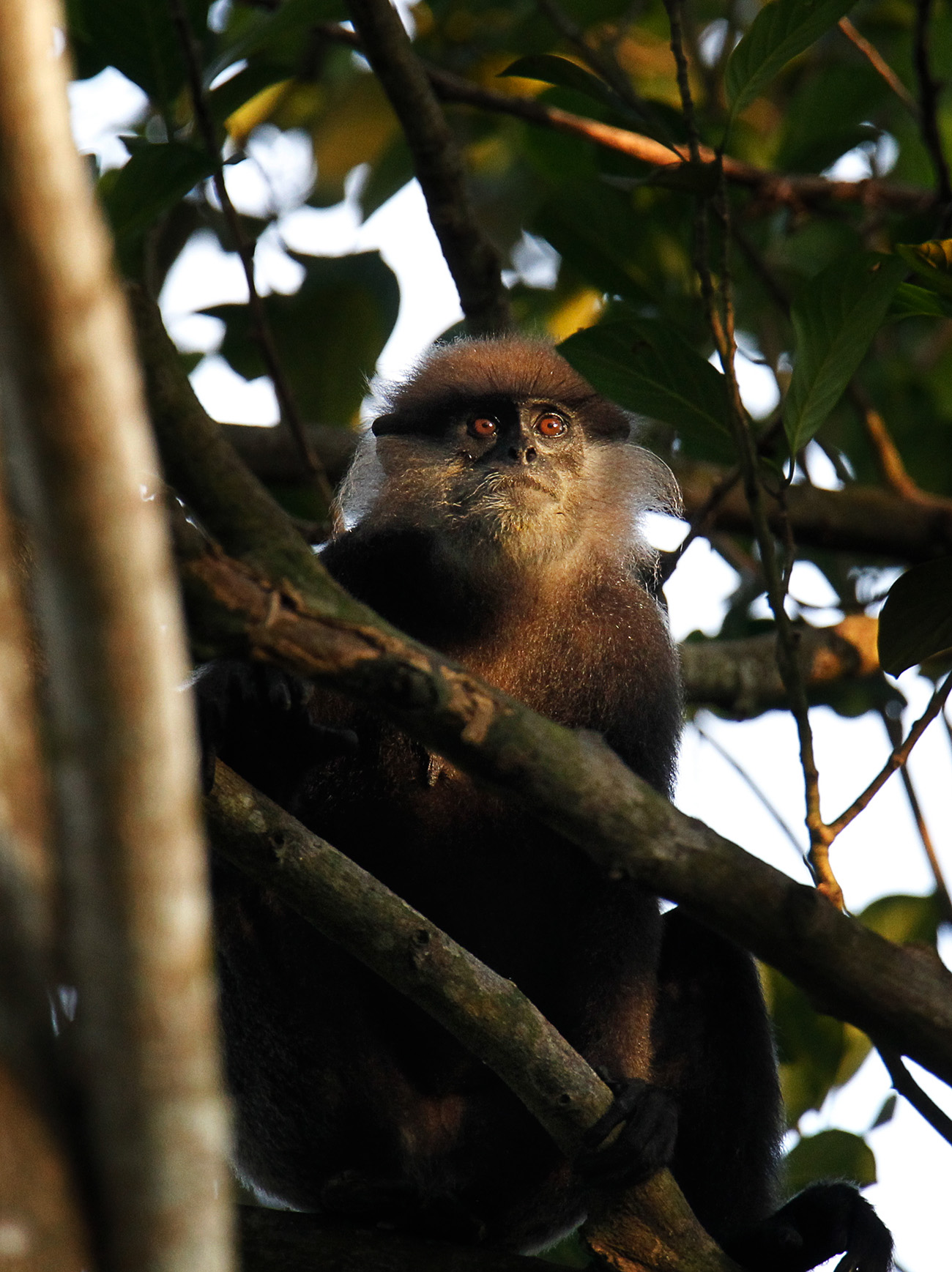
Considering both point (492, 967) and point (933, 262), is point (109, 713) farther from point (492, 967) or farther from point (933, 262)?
point (492, 967)

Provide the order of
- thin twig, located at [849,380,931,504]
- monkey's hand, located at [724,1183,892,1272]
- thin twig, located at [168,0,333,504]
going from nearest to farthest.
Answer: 1. monkey's hand, located at [724,1183,892,1272]
2. thin twig, located at [168,0,333,504]
3. thin twig, located at [849,380,931,504]

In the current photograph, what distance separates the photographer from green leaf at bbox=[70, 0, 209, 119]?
3.74 meters

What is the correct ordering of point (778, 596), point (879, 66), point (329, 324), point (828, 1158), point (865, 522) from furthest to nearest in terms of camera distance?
point (329, 324) < point (865, 522) < point (879, 66) < point (828, 1158) < point (778, 596)

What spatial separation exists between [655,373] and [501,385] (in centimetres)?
166

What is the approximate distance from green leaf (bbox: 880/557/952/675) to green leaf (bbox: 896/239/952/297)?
54cm

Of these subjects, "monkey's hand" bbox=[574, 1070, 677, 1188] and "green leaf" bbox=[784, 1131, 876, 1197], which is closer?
"monkey's hand" bbox=[574, 1070, 677, 1188]

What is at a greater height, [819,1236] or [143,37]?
[143,37]

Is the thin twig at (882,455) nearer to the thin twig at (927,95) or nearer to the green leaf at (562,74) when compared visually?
the thin twig at (927,95)

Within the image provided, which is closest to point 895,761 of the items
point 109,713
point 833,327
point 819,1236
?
point 833,327

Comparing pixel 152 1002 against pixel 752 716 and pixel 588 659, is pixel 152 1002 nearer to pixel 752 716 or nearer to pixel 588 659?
pixel 588 659

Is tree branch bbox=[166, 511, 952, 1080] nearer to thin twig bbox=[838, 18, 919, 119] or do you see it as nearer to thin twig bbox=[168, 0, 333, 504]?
thin twig bbox=[168, 0, 333, 504]

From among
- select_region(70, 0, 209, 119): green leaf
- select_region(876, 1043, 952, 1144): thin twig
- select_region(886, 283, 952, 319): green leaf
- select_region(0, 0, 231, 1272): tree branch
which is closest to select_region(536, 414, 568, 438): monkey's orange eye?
select_region(70, 0, 209, 119): green leaf

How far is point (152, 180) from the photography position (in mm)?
3160

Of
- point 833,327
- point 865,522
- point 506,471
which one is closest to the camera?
point 833,327
